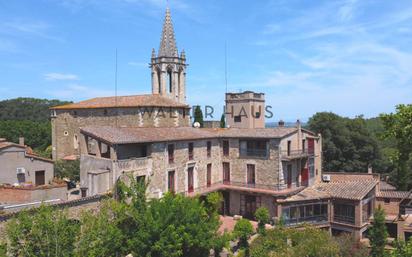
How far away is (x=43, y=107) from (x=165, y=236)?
11488 centimetres

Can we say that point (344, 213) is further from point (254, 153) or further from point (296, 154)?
point (254, 153)

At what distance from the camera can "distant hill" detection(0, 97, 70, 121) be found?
10725 cm

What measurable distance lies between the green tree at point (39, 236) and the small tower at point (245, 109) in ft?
88.3

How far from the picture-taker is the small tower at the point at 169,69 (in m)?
49.7

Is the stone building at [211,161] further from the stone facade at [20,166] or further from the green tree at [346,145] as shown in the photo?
the green tree at [346,145]

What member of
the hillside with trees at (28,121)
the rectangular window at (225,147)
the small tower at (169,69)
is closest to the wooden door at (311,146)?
the rectangular window at (225,147)

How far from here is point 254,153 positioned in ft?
106

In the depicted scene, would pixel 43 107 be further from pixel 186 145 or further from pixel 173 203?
pixel 173 203

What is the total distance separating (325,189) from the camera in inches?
1265

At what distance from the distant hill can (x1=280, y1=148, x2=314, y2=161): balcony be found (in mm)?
91786

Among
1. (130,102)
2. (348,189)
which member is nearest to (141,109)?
(130,102)

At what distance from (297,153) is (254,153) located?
411 cm

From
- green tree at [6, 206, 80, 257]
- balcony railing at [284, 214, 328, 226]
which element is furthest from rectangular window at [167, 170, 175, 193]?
green tree at [6, 206, 80, 257]

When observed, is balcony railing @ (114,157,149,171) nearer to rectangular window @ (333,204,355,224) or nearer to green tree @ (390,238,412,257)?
rectangular window @ (333,204,355,224)
